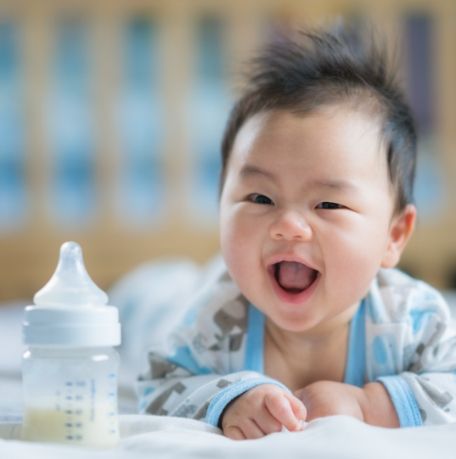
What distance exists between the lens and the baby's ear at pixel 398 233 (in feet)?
3.73

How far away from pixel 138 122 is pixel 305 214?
96.7 inches

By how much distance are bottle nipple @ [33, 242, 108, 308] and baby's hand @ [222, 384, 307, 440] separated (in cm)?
20

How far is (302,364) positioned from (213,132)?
2.31 m

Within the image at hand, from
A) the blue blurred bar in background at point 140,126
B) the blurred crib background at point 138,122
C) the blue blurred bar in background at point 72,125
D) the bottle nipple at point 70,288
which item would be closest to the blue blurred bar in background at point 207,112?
the blurred crib background at point 138,122

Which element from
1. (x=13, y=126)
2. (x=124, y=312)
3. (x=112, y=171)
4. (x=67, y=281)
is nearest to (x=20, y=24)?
(x=13, y=126)

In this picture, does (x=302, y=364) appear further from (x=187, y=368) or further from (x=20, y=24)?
(x=20, y=24)

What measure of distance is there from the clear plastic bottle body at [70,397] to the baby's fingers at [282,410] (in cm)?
17

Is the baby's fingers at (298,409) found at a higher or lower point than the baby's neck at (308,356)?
higher

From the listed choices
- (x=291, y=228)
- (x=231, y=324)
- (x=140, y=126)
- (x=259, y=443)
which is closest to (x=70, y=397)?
(x=259, y=443)

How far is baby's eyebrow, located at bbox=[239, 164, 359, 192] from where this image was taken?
39.0 inches

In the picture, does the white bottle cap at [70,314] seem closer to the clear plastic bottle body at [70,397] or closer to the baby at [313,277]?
the clear plastic bottle body at [70,397]

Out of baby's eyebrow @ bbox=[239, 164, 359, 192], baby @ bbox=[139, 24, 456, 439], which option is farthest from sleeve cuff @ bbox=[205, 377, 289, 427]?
baby's eyebrow @ bbox=[239, 164, 359, 192]

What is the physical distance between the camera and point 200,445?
0.68 meters

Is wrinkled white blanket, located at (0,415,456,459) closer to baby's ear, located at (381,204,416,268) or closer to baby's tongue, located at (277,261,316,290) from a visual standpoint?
baby's tongue, located at (277,261,316,290)
